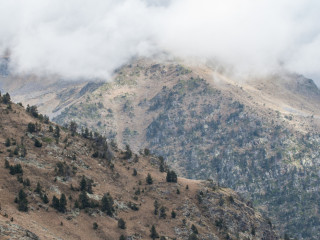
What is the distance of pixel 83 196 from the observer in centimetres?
15338

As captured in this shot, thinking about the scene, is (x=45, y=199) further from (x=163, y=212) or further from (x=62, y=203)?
(x=163, y=212)

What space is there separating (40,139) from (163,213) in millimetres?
59868

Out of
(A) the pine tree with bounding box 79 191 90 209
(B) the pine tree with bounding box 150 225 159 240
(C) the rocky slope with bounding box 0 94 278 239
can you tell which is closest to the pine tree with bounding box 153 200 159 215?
(C) the rocky slope with bounding box 0 94 278 239

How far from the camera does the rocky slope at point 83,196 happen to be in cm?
13438

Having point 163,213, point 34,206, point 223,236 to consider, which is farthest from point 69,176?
point 223,236

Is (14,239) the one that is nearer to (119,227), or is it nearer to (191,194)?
(119,227)

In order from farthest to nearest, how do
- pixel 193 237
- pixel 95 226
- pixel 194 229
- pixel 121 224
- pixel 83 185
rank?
pixel 194 229, pixel 193 237, pixel 83 185, pixel 121 224, pixel 95 226

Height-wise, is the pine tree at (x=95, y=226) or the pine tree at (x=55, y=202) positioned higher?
the pine tree at (x=55, y=202)

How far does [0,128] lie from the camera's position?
6708 inches

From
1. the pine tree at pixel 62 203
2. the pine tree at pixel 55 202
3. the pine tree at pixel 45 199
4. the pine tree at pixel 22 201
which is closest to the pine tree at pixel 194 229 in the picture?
the pine tree at pixel 62 203

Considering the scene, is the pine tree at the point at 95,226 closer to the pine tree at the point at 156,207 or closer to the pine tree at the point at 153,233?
the pine tree at the point at 153,233

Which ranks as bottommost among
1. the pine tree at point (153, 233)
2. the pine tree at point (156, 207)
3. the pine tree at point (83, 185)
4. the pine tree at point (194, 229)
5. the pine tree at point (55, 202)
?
the pine tree at point (153, 233)

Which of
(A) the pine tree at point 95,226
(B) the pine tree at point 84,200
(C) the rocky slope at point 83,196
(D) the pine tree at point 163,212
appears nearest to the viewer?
(C) the rocky slope at point 83,196

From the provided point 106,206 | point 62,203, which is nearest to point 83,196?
point 106,206
